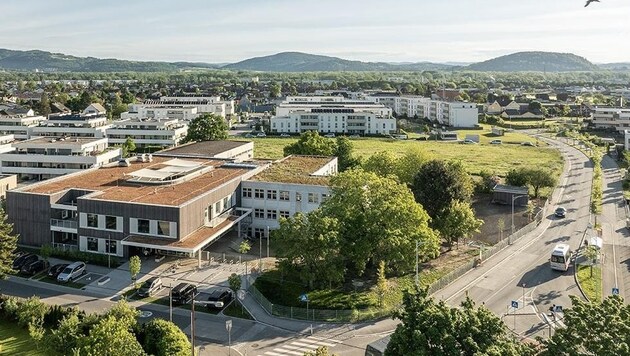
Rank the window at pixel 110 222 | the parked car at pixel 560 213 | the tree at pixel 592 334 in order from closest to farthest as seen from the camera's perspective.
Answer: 1. the tree at pixel 592 334
2. the window at pixel 110 222
3. the parked car at pixel 560 213

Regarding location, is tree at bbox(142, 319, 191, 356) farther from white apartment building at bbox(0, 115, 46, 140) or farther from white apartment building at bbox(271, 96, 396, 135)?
white apartment building at bbox(271, 96, 396, 135)

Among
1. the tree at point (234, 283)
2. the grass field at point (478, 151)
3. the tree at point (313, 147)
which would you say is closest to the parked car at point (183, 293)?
the tree at point (234, 283)

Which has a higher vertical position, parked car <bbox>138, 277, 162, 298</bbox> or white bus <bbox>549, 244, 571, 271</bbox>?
white bus <bbox>549, 244, 571, 271</bbox>

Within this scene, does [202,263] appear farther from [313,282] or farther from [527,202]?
[527,202]

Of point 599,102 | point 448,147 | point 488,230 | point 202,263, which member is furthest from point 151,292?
point 599,102

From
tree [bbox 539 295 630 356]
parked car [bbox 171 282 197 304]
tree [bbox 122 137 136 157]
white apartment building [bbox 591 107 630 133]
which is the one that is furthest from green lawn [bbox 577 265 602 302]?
white apartment building [bbox 591 107 630 133]

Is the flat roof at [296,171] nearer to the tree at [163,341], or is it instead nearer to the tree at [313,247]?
the tree at [313,247]
